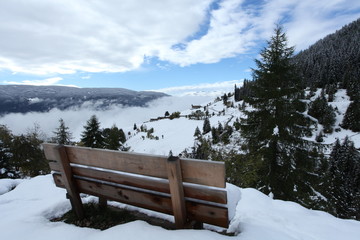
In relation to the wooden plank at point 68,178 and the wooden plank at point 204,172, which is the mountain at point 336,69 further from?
the wooden plank at point 68,178

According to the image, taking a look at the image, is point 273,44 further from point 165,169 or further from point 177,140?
point 177,140

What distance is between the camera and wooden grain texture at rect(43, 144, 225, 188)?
6.95 ft

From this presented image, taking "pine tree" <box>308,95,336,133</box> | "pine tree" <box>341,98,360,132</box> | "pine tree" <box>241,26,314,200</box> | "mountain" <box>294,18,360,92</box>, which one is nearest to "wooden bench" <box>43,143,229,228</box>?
"pine tree" <box>241,26,314,200</box>

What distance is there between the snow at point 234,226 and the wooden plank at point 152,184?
1.00 feet

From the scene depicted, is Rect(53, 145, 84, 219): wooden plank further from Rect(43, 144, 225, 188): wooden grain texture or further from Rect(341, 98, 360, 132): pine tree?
Rect(341, 98, 360, 132): pine tree

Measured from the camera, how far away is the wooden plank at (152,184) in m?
2.27

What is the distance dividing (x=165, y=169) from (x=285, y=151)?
1222cm

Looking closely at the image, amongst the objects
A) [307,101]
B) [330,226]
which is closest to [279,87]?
[307,101]

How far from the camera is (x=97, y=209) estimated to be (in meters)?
3.52

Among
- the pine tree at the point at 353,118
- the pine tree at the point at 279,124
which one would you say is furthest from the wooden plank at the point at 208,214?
the pine tree at the point at 353,118

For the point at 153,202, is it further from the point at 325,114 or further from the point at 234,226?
Result: the point at 325,114

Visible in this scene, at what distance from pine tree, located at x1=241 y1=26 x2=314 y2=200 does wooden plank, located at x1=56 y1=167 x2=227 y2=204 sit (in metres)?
11.1

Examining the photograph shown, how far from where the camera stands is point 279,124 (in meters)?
12.1

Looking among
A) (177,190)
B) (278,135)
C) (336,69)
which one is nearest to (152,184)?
(177,190)
